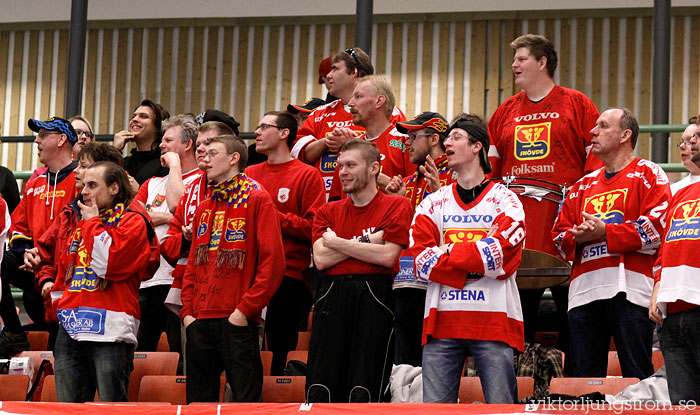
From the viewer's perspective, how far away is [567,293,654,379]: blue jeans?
457 cm

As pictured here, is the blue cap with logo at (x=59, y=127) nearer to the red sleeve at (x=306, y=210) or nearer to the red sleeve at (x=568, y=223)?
the red sleeve at (x=306, y=210)

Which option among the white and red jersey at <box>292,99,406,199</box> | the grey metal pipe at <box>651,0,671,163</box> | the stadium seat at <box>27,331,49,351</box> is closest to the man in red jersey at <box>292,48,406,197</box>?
the white and red jersey at <box>292,99,406,199</box>

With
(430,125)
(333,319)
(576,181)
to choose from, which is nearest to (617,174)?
(576,181)

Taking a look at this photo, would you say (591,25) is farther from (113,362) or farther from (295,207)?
(113,362)

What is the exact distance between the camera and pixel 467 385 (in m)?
4.57

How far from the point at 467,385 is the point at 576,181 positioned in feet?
4.71

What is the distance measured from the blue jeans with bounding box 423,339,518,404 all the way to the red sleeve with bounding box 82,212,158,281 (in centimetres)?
159

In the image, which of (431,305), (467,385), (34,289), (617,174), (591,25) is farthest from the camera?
(591,25)

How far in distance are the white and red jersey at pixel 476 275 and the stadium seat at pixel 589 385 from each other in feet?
0.93

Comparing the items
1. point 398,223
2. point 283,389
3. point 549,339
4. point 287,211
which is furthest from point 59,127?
point 549,339

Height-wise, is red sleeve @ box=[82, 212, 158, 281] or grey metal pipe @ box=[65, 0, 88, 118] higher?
grey metal pipe @ box=[65, 0, 88, 118]

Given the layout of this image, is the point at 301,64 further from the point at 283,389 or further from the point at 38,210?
the point at 283,389

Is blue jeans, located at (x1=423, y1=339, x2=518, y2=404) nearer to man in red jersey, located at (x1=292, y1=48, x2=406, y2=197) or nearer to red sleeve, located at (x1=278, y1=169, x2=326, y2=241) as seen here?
red sleeve, located at (x1=278, y1=169, x2=326, y2=241)

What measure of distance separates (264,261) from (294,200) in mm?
931
